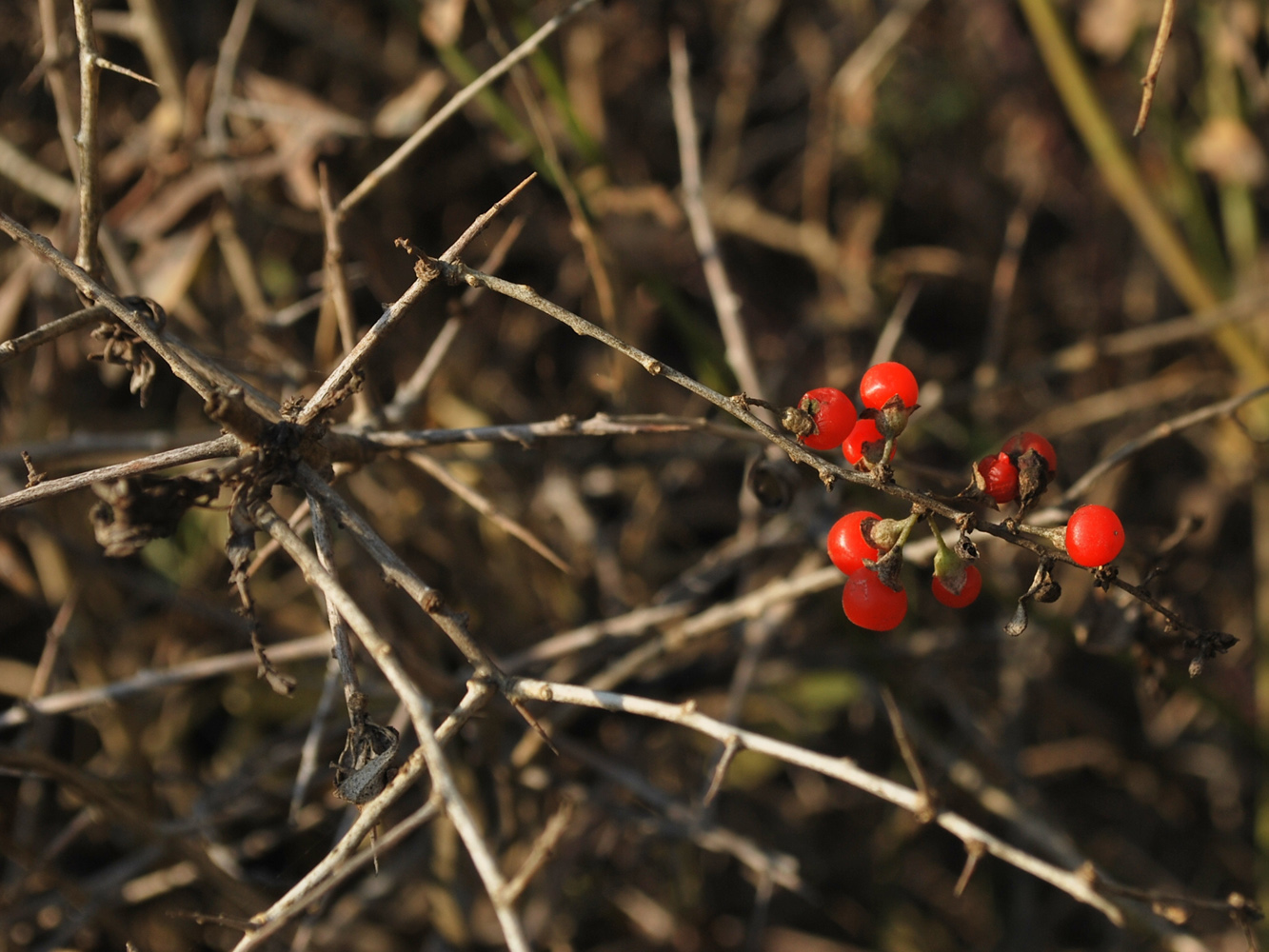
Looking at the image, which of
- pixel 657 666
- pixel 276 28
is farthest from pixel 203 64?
pixel 657 666

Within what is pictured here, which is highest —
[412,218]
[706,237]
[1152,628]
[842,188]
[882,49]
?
[882,49]

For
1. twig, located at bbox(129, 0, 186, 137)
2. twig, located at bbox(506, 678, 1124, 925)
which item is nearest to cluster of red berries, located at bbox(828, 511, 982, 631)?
twig, located at bbox(506, 678, 1124, 925)

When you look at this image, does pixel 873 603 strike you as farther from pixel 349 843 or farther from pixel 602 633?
pixel 602 633

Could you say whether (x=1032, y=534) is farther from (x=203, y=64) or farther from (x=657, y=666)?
(x=203, y=64)

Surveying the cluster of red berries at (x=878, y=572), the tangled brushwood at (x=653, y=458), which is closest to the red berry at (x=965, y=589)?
the cluster of red berries at (x=878, y=572)

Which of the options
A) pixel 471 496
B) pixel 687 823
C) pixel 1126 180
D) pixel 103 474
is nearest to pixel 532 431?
pixel 471 496
